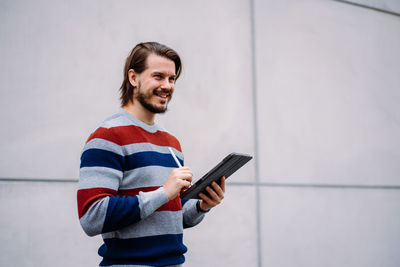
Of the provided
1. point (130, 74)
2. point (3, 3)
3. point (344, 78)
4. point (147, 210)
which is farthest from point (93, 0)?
point (344, 78)

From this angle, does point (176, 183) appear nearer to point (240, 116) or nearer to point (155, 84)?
point (155, 84)

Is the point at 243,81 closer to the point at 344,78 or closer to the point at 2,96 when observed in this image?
the point at 344,78

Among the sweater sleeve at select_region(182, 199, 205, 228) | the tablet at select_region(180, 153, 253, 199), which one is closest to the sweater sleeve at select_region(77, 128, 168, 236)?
the tablet at select_region(180, 153, 253, 199)

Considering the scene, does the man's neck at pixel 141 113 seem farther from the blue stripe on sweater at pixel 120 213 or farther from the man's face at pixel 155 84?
the blue stripe on sweater at pixel 120 213

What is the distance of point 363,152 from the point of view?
3551 millimetres

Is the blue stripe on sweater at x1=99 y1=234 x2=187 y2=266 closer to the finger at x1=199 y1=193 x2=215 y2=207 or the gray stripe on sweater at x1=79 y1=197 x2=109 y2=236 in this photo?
the gray stripe on sweater at x1=79 y1=197 x2=109 y2=236

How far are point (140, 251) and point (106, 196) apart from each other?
0.78 ft

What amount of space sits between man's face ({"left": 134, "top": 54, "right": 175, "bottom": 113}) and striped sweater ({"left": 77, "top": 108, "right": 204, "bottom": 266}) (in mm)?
92

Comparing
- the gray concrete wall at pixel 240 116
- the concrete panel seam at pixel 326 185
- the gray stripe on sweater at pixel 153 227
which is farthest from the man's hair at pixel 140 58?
the concrete panel seam at pixel 326 185

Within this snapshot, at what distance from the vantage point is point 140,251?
140cm

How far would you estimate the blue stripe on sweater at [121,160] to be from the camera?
4.53 ft

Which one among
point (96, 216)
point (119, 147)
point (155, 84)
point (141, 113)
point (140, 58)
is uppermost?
point (140, 58)

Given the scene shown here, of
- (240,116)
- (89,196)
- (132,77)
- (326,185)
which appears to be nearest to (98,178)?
(89,196)

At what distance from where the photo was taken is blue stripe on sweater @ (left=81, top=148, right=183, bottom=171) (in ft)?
4.53
